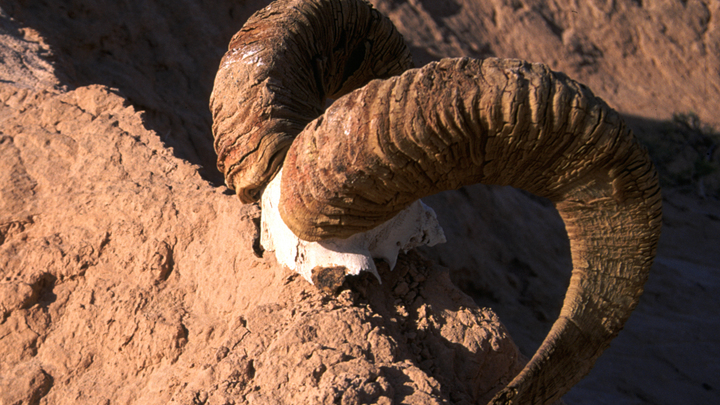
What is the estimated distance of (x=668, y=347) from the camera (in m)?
5.12

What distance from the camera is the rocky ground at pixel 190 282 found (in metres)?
1.90

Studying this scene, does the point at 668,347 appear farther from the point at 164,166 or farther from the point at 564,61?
the point at 564,61

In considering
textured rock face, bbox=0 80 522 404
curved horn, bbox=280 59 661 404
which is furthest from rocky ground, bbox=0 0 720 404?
curved horn, bbox=280 59 661 404

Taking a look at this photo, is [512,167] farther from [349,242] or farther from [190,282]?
[190,282]

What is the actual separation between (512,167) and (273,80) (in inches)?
39.1

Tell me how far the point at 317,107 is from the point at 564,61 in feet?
27.7

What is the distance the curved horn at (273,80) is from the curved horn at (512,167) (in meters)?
0.29

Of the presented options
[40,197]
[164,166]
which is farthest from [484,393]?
[40,197]

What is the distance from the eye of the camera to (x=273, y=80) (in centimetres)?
212

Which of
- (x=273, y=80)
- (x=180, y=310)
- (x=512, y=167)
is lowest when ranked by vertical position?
(x=180, y=310)

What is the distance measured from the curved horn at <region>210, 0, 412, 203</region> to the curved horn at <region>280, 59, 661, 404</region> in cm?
29

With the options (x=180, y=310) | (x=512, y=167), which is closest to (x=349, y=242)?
(x=512, y=167)

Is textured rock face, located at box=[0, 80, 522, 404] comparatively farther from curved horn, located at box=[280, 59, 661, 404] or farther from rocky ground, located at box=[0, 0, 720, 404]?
curved horn, located at box=[280, 59, 661, 404]

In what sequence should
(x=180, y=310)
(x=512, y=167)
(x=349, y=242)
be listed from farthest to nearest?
(x=180, y=310), (x=349, y=242), (x=512, y=167)
